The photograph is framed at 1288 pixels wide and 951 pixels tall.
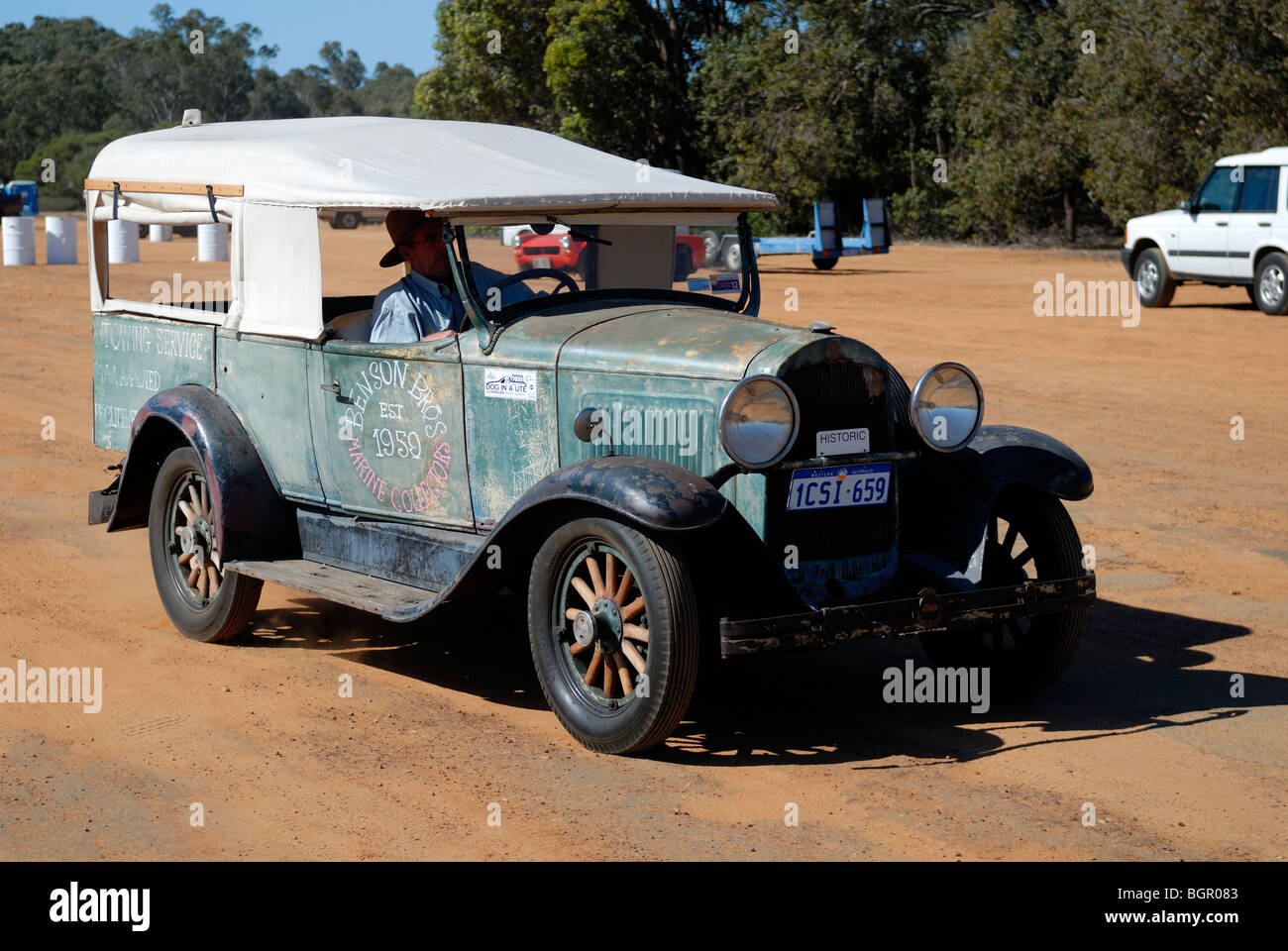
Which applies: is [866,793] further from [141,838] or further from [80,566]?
[80,566]

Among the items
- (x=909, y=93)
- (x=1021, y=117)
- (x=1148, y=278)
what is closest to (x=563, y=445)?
(x=1148, y=278)

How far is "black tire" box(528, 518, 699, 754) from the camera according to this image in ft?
15.6

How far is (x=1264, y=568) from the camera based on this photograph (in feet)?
25.4

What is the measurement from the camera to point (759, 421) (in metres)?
4.84

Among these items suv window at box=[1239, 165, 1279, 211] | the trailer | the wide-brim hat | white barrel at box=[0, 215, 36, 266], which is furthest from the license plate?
white barrel at box=[0, 215, 36, 266]

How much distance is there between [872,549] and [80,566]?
444 cm

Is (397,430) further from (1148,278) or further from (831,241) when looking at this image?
(831,241)

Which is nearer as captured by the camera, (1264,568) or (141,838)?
(141,838)

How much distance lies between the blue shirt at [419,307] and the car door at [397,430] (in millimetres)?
120

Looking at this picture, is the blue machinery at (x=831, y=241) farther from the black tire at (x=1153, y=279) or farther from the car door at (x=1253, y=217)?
the car door at (x=1253, y=217)

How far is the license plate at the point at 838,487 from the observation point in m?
5.09

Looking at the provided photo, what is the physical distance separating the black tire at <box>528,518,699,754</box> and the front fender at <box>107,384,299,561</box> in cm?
166

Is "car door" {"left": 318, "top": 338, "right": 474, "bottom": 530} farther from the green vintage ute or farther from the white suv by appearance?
the white suv

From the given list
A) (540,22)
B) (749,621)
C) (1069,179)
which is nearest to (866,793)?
(749,621)
